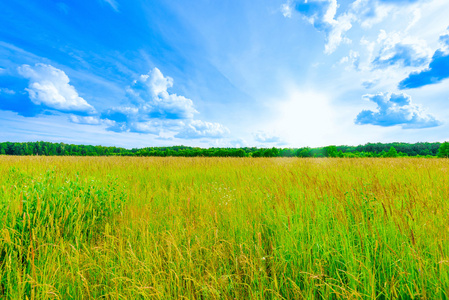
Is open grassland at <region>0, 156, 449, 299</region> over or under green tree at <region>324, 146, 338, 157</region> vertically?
under

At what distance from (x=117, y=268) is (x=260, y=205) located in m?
1.75

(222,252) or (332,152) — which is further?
(332,152)

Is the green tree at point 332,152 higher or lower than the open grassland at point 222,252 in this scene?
higher

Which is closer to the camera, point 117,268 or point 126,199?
point 117,268

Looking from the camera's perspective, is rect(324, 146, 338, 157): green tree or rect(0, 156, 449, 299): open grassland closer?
rect(0, 156, 449, 299): open grassland

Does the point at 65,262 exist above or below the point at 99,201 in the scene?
below

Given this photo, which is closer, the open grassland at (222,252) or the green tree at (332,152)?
the open grassland at (222,252)

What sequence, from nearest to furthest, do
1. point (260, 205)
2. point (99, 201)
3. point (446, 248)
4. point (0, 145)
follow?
point (446, 248), point (260, 205), point (99, 201), point (0, 145)

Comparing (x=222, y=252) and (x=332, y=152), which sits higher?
(x=332, y=152)

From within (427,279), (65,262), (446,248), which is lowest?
(65,262)

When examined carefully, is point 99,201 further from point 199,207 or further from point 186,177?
point 186,177

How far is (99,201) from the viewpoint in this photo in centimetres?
278

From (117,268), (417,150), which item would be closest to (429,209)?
(117,268)

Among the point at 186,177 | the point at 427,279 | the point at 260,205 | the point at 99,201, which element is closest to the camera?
the point at 427,279
